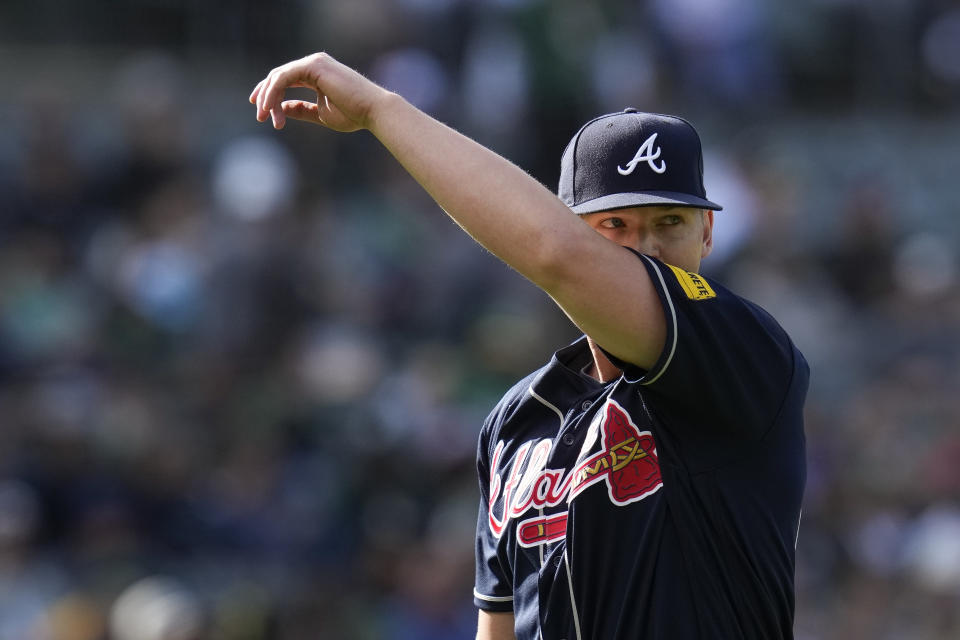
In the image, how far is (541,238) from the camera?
2199mm

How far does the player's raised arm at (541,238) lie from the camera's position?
2205 mm

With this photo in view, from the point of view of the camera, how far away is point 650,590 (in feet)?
7.78

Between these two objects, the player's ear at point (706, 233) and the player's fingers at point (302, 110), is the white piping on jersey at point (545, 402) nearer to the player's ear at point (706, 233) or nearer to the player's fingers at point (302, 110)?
the player's ear at point (706, 233)

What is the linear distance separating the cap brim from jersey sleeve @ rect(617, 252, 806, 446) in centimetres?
14

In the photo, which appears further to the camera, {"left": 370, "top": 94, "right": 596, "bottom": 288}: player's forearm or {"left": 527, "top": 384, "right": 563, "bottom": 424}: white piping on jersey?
{"left": 527, "top": 384, "right": 563, "bottom": 424}: white piping on jersey

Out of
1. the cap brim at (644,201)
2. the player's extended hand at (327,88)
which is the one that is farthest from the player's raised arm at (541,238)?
the cap brim at (644,201)

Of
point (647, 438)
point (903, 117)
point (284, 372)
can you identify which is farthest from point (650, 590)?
point (903, 117)

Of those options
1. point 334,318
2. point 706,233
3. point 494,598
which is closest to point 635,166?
point 706,233

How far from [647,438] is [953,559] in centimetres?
581

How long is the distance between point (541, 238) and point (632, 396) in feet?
1.43

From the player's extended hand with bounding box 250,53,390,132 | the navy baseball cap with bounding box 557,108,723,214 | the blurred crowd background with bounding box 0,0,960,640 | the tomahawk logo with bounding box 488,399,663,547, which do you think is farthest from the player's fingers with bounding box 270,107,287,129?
the blurred crowd background with bounding box 0,0,960,640

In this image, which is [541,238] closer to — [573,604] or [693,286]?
[693,286]

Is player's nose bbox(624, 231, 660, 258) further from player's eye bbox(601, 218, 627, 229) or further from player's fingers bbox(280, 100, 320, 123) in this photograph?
player's fingers bbox(280, 100, 320, 123)

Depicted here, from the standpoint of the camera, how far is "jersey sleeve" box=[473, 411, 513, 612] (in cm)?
277
